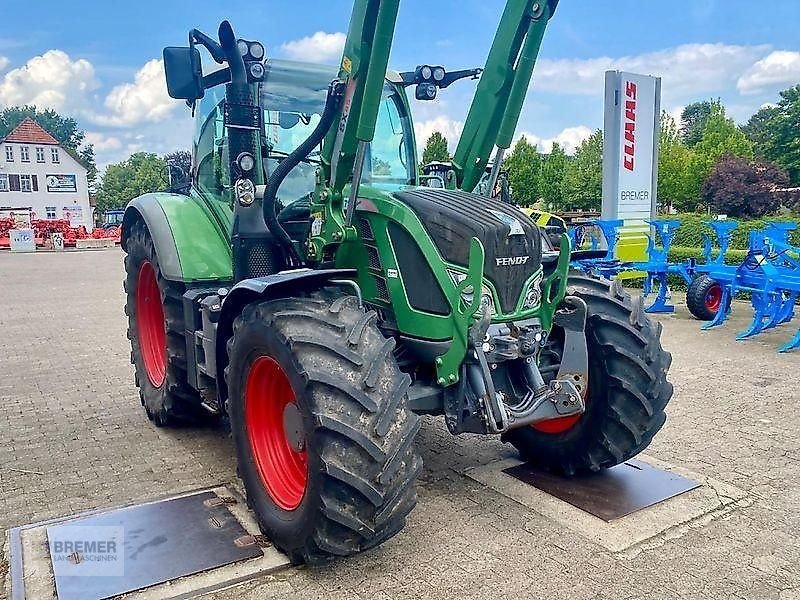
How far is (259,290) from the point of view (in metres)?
3.25

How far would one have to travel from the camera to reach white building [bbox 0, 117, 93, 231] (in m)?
58.4

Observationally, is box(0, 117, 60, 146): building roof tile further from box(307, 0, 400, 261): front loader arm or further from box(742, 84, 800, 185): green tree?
box(307, 0, 400, 261): front loader arm

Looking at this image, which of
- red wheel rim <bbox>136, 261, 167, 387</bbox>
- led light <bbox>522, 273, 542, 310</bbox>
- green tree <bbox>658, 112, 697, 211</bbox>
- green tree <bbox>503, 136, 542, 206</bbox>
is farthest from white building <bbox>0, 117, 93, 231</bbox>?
led light <bbox>522, 273, 542, 310</bbox>

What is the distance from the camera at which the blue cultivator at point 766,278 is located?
28.9 ft

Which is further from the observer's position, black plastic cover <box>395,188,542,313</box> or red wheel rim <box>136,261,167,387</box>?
red wheel rim <box>136,261,167,387</box>

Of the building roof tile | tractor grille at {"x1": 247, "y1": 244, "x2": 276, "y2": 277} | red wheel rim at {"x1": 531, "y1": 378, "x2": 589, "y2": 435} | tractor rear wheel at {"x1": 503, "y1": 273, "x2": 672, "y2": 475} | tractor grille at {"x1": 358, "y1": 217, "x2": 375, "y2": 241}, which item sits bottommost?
red wheel rim at {"x1": 531, "y1": 378, "x2": 589, "y2": 435}

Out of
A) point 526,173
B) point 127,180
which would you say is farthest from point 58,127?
point 526,173

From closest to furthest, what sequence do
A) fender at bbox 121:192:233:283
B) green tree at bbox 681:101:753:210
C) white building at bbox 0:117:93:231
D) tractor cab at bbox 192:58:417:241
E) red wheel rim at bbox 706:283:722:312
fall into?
tractor cab at bbox 192:58:417:241, fender at bbox 121:192:233:283, red wheel rim at bbox 706:283:722:312, green tree at bbox 681:101:753:210, white building at bbox 0:117:93:231

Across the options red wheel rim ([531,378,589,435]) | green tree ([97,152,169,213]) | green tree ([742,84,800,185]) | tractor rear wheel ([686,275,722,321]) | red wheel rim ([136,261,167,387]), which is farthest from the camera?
green tree ([97,152,169,213])

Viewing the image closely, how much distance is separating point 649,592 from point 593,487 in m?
1.09

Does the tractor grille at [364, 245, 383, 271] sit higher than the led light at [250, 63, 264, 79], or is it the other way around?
the led light at [250, 63, 264, 79]

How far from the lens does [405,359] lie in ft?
12.3

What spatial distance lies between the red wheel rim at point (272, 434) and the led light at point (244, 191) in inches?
41.4

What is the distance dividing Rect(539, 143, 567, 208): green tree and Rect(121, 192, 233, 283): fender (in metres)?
33.8
